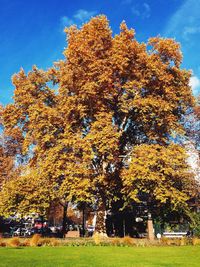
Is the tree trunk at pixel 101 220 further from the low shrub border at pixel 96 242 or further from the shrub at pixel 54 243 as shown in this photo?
the shrub at pixel 54 243

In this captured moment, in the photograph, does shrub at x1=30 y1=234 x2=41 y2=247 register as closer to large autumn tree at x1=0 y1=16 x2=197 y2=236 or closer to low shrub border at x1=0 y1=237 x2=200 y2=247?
low shrub border at x1=0 y1=237 x2=200 y2=247

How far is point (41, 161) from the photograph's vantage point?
2617 centimetres

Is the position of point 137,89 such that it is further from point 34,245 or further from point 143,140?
point 34,245

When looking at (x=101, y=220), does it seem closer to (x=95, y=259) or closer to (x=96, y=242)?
(x=96, y=242)

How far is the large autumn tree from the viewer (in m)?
24.2

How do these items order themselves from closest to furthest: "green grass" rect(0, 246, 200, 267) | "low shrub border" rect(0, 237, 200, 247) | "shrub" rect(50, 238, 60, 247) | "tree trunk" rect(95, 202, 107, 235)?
"green grass" rect(0, 246, 200, 267), "low shrub border" rect(0, 237, 200, 247), "shrub" rect(50, 238, 60, 247), "tree trunk" rect(95, 202, 107, 235)

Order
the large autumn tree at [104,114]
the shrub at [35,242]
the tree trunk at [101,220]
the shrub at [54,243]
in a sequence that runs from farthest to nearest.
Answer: the tree trunk at [101,220]
the large autumn tree at [104,114]
the shrub at [54,243]
the shrub at [35,242]

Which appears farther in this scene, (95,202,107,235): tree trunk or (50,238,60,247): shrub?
(95,202,107,235): tree trunk

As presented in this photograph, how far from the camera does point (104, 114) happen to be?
2548 centimetres

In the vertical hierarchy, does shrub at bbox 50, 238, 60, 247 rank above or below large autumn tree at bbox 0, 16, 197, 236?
below

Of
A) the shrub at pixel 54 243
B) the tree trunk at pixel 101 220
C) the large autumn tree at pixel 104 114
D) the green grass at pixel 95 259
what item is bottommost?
the green grass at pixel 95 259

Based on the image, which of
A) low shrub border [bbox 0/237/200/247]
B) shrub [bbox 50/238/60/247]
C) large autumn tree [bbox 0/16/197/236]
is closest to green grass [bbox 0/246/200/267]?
low shrub border [bbox 0/237/200/247]

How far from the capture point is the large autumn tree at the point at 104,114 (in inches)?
951

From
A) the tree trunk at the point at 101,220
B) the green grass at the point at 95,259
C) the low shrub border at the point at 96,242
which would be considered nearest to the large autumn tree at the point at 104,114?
the tree trunk at the point at 101,220
